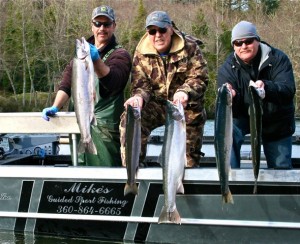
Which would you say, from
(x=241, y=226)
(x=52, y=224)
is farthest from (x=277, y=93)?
(x=52, y=224)

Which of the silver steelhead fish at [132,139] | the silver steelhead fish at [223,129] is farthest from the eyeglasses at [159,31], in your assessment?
the silver steelhead fish at [223,129]

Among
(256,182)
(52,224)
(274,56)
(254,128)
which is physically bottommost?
(52,224)

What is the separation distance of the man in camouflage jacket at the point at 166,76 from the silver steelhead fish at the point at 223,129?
93 cm

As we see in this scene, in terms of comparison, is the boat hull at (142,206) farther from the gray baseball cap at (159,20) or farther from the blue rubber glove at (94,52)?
the gray baseball cap at (159,20)

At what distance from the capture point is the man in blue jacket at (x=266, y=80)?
17.9ft

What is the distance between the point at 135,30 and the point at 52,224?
110 feet

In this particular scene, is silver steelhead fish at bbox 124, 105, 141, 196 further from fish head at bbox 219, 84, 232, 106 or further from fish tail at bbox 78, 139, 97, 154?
fish head at bbox 219, 84, 232, 106

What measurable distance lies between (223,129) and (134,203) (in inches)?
61.6

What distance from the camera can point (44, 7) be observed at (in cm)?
4531

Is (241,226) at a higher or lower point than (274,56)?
lower

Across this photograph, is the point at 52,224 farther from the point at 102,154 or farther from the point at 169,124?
the point at 169,124

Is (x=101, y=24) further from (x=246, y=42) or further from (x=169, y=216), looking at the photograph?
(x=169, y=216)

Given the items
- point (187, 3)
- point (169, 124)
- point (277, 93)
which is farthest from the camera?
point (187, 3)

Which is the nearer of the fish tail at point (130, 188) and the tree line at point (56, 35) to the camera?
the fish tail at point (130, 188)
